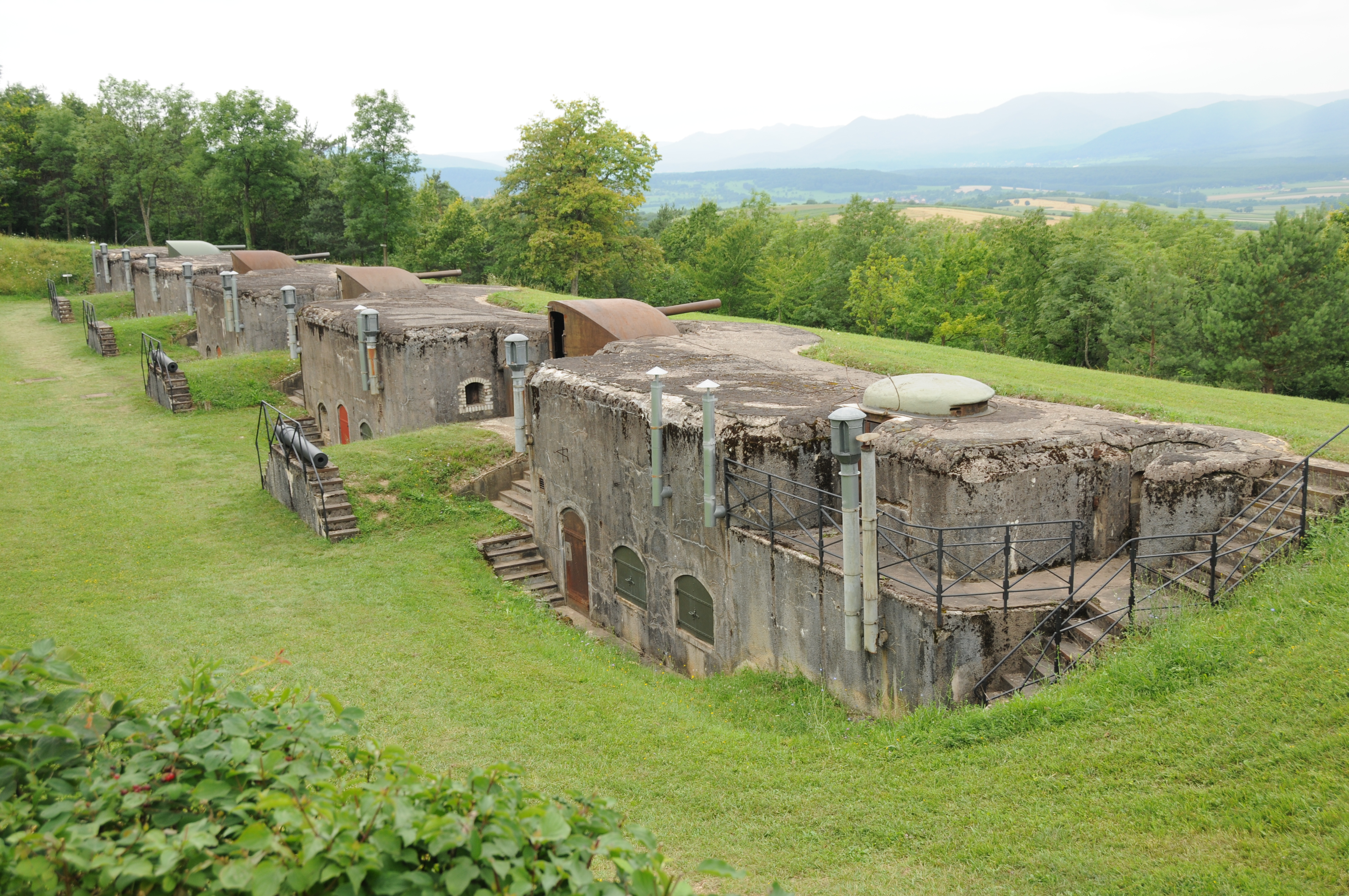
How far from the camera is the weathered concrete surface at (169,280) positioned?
42906 mm

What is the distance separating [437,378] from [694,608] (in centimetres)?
1202

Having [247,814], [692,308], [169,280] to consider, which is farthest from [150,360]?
[247,814]

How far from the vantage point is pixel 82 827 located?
137 inches

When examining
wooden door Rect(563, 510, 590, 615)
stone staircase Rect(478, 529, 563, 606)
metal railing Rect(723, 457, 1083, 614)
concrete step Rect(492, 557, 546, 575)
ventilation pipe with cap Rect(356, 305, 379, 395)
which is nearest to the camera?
metal railing Rect(723, 457, 1083, 614)

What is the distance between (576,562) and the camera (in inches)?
704

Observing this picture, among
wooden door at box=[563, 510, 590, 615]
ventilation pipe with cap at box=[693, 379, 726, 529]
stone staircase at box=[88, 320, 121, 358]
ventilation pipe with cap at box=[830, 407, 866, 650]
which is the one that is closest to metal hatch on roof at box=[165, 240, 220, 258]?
stone staircase at box=[88, 320, 121, 358]

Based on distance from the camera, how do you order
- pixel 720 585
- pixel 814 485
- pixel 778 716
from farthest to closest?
pixel 720 585, pixel 814 485, pixel 778 716

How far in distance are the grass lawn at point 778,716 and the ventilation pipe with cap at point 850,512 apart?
3.79 feet

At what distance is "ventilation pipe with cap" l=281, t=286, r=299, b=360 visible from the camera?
30094 millimetres

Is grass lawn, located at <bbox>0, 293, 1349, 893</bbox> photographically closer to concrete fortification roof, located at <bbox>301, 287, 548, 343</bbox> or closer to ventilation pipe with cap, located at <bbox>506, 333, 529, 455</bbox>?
ventilation pipe with cap, located at <bbox>506, 333, 529, 455</bbox>

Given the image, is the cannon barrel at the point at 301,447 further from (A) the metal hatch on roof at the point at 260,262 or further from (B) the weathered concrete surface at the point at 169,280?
(B) the weathered concrete surface at the point at 169,280

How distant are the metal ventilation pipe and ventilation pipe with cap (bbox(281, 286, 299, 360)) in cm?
1048

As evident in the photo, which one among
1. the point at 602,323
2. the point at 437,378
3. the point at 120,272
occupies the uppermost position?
the point at 120,272

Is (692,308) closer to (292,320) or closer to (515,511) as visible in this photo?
(515,511)
